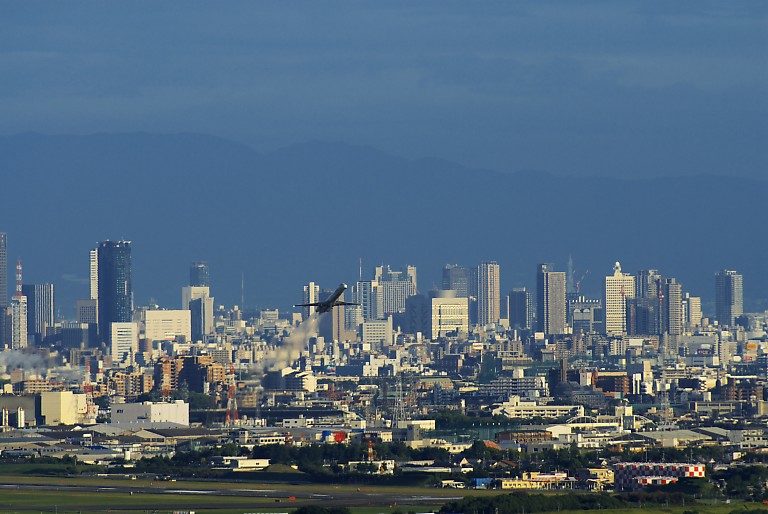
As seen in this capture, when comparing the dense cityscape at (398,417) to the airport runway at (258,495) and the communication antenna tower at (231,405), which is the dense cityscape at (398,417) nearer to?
the communication antenna tower at (231,405)

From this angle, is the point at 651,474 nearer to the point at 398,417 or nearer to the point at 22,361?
the point at 398,417

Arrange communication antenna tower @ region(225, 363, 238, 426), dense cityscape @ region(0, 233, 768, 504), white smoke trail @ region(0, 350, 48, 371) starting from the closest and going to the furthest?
1. dense cityscape @ region(0, 233, 768, 504)
2. communication antenna tower @ region(225, 363, 238, 426)
3. white smoke trail @ region(0, 350, 48, 371)

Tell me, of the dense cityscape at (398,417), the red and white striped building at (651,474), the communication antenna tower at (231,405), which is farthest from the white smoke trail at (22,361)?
the red and white striped building at (651,474)

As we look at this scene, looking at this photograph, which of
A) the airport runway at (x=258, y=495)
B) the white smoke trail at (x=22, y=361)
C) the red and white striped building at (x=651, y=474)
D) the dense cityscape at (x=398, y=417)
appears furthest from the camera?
the white smoke trail at (x=22, y=361)

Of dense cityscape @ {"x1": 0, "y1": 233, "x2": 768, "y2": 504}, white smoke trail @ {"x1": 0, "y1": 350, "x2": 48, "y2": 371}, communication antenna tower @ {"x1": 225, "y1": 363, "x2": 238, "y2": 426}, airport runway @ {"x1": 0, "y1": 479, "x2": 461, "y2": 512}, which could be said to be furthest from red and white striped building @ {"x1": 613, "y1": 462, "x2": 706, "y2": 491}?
white smoke trail @ {"x1": 0, "y1": 350, "x2": 48, "y2": 371}

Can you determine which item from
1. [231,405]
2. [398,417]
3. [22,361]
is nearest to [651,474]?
[398,417]

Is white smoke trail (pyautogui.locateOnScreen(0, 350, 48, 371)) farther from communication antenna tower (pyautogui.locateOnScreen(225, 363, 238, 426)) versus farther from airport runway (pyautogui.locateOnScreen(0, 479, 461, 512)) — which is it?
airport runway (pyautogui.locateOnScreen(0, 479, 461, 512))

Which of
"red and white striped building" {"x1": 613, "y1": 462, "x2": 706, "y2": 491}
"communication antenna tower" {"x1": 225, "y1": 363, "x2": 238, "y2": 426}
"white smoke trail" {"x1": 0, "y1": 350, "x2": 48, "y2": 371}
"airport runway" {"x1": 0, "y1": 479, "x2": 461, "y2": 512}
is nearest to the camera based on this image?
"airport runway" {"x1": 0, "y1": 479, "x2": 461, "y2": 512}

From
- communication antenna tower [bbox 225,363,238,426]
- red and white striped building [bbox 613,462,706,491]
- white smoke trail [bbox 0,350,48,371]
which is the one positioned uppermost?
white smoke trail [bbox 0,350,48,371]
